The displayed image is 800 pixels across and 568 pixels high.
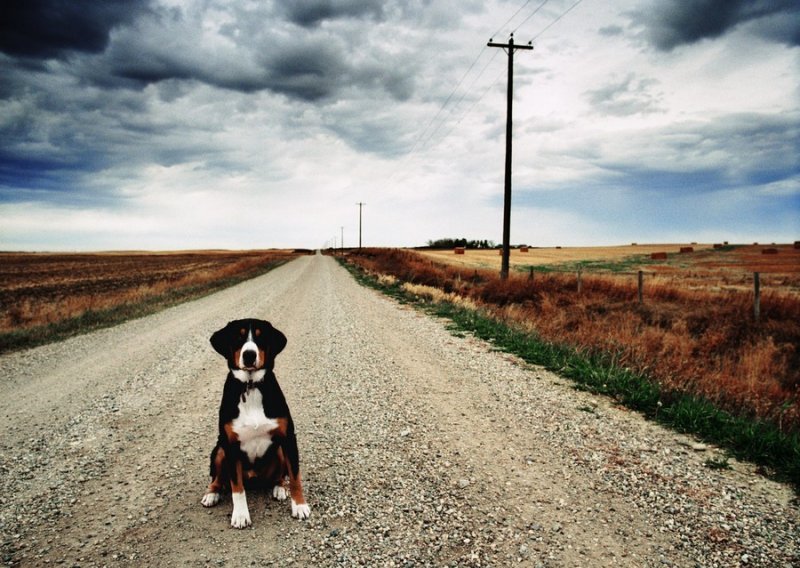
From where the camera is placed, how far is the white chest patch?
122 inches

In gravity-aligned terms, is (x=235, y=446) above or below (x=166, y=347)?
→ above

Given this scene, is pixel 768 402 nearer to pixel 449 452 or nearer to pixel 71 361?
pixel 449 452

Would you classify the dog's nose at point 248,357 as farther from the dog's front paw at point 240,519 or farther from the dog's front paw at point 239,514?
the dog's front paw at point 240,519

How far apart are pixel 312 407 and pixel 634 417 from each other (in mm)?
4102

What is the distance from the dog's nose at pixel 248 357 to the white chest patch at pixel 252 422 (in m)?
0.21

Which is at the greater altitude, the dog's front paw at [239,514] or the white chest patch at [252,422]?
the white chest patch at [252,422]

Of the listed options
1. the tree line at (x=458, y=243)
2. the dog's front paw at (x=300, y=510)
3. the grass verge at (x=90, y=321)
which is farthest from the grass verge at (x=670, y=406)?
the tree line at (x=458, y=243)

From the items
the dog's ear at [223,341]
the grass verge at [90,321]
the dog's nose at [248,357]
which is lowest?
the grass verge at [90,321]

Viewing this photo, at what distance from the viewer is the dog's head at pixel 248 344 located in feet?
10.2

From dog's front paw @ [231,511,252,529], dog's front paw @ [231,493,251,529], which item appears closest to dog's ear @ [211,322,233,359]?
dog's front paw @ [231,493,251,529]

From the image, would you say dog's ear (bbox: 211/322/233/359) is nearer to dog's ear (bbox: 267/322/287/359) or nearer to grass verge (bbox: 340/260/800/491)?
dog's ear (bbox: 267/322/287/359)

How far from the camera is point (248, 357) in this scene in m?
3.10

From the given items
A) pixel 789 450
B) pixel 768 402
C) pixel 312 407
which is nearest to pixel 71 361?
pixel 312 407

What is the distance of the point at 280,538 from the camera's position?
3191 mm
